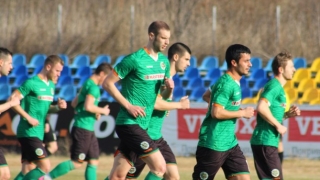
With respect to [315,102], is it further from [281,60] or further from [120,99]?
[120,99]

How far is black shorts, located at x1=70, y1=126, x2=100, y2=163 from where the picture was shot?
12.4 metres

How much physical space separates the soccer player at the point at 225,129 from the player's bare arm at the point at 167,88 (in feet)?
1.66

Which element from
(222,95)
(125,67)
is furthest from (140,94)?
(222,95)

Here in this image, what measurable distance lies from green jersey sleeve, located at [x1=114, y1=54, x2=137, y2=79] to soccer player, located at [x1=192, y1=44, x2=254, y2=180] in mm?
969

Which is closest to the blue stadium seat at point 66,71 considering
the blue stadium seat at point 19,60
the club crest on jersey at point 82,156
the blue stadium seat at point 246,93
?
the blue stadium seat at point 19,60

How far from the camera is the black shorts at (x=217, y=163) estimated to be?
8594 mm

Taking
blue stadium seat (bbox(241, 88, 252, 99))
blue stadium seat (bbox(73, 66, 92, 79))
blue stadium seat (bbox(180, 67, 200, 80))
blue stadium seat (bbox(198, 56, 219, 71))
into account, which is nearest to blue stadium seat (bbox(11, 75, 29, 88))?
blue stadium seat (bbox(73, 66, 92, 79))

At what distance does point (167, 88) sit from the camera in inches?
367

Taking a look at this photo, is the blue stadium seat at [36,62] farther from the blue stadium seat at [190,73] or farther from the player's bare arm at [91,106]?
the player's bare arm at [91,106]

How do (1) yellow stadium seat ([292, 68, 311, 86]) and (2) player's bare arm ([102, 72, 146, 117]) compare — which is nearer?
(2) player's bare arm ([102, 72, 146, 117])

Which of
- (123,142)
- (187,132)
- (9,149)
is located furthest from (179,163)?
(123,142)

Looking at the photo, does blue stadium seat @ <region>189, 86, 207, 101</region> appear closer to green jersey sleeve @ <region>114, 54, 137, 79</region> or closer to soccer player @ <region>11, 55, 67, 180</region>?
Answer: soccer player @ <region>11, 55, 67, 180</region>

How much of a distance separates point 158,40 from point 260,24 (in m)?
18.0

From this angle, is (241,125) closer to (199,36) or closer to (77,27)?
(199,36)
